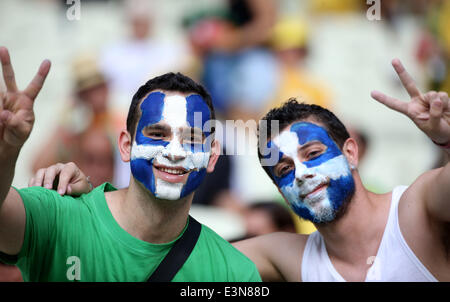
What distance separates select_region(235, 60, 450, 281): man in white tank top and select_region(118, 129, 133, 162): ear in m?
0.84

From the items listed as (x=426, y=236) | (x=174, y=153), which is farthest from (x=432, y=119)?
(x=174, y=153)

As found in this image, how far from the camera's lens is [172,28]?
267 inches

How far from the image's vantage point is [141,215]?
10.0 feet

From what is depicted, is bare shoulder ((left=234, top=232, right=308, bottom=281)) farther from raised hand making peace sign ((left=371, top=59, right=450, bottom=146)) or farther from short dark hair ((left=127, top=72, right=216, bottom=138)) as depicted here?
raised hand making peace sign ((left=371, top=59, right=450, bottom=146))

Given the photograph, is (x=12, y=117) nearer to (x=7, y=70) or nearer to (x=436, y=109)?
(x=7, y=70)

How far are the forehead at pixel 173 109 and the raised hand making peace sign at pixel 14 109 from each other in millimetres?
774

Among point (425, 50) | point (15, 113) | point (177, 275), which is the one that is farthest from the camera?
point (425, 50)

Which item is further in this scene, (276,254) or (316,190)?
(276,254)

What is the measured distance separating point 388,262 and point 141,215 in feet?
4.63

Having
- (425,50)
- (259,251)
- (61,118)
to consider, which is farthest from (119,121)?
(425,50)

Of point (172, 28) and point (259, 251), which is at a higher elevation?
point (172, 28)

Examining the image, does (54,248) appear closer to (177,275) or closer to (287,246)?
(177,275)

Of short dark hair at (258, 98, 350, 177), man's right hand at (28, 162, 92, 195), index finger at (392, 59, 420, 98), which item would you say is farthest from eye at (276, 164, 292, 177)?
man's right hand at (28, 162, 92, 195)
